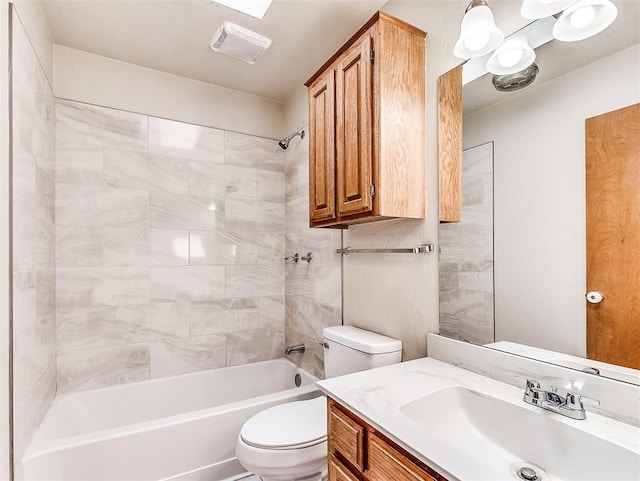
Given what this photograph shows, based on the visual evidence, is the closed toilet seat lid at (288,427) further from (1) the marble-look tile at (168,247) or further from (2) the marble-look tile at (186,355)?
(1) the marble-look tile at (168,247)

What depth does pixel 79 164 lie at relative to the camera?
2.16 m

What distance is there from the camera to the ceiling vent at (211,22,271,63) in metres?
1.85

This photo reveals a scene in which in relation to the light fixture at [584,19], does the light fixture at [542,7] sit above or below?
above

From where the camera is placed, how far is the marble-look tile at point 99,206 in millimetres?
2111

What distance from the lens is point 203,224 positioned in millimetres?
2533

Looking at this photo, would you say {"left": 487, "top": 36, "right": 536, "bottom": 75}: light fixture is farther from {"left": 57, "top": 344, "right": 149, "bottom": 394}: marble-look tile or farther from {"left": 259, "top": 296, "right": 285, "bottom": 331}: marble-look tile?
{"left": 57, "top": 344, "right": 149, "bottom": 394}: marble-look tile

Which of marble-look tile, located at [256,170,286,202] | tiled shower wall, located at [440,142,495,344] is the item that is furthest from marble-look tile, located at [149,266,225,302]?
tiled shower wall, located at [440,142,495,344]

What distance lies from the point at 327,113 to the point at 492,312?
1.18 m

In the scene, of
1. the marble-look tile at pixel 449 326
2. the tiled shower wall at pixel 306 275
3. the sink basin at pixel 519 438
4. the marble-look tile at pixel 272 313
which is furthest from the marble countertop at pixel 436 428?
the marble-look tile at pixel 272 313

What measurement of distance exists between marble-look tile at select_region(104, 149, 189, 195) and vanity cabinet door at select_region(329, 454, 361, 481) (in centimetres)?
200

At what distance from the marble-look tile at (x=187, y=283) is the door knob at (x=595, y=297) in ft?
7.26

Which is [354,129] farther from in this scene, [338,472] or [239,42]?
[338,472]

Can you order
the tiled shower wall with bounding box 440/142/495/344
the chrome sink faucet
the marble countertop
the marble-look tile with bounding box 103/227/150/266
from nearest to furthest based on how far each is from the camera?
the marble countertop < the chrome sink faucet < the tiled shower wall with bounding box 440/142/495/344 < the marble-look tile with bounding box 103/227/150/266

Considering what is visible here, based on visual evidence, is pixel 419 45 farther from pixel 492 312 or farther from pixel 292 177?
pixel 292 177
